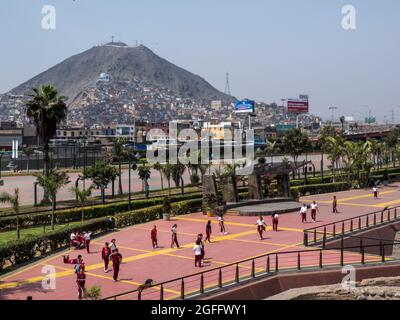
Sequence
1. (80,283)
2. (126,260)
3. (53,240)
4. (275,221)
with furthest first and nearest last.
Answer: (275,221) → (53,240) → (126,260) → (80,283)

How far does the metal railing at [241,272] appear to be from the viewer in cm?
1658

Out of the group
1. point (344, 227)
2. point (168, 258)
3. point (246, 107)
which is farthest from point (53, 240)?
point (246, 107)

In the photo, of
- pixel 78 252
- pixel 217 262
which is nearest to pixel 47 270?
pixel 78 252

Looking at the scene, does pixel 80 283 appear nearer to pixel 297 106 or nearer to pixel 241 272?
pixel 241 272

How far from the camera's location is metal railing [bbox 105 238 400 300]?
54.4 feet

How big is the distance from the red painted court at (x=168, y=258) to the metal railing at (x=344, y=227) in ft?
2.45

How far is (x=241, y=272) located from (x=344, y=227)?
1164cm

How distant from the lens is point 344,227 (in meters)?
29.1

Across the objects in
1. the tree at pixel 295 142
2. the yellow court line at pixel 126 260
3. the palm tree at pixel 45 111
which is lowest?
the yellow court line at pixel 126 260

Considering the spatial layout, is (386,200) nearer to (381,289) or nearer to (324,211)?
(324,211)

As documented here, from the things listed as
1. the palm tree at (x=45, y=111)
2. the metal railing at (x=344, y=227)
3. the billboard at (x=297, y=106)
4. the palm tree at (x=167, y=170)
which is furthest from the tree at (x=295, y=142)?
the billboard at (x=297, y=106)

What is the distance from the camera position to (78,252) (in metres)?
24.4

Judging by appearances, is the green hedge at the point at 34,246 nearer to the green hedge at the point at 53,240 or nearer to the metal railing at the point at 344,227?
the green hedge at the point at 53,240

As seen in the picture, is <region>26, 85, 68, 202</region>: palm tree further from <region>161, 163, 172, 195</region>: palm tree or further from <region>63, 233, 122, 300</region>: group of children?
→ <region>63, 233, 122, 300</region>: group of children
